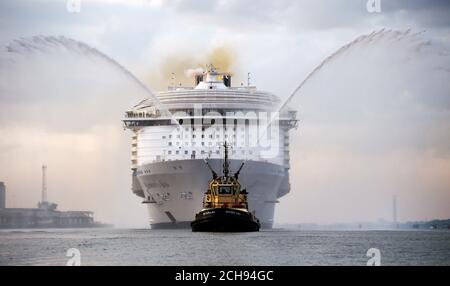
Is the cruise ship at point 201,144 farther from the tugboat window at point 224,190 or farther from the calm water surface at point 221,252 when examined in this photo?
the calm water surface at point 221,252

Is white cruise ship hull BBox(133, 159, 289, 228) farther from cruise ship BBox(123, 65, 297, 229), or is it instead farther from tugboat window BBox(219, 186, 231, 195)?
tugboat window BBox(219, 186, 231, 195)

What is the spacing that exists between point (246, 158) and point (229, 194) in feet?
41.9

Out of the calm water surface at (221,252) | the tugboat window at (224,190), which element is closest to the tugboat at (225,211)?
the tugboat window at (224,190)

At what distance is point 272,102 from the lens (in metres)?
101

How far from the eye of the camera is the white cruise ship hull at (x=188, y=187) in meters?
89.1

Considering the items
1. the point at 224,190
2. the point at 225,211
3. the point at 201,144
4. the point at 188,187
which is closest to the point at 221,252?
the point at 225,211

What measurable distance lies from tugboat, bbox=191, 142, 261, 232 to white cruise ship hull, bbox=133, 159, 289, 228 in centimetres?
813

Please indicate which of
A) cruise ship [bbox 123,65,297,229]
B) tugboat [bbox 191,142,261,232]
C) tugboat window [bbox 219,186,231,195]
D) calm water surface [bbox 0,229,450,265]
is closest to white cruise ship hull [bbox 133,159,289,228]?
cruise ship [bbox 123,65,297,229]

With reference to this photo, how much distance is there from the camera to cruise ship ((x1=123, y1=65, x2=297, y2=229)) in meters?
90.3

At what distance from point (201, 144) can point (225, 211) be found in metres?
16.5

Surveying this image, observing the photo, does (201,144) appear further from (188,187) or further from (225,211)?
(225,211)
